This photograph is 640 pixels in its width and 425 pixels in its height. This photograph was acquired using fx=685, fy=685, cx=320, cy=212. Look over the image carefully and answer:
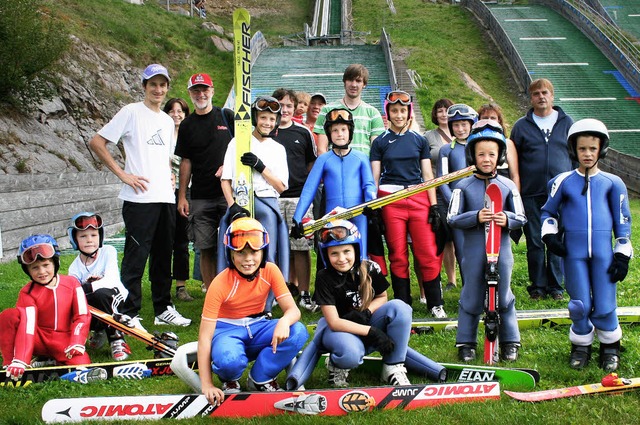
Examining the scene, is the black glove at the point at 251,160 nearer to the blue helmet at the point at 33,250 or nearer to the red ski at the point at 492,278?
the blue helmet at the point at 33,250

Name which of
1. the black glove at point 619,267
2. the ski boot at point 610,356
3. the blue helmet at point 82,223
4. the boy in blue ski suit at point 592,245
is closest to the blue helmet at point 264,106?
the blue helmet at point 82,223

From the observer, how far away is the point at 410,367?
5145 mm

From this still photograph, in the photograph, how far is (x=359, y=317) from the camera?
512 cm

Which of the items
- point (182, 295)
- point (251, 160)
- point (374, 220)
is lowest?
point (182, 295)

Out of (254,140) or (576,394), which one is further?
(254,140)

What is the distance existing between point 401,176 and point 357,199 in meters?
0.64

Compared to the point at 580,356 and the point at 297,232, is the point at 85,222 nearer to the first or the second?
the point at 297,232

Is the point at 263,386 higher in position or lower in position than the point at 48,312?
lower

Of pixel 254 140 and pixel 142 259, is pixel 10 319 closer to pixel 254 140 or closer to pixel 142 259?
pixel 142 259

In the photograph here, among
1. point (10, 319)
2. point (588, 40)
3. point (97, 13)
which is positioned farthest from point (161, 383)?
point (588, 40)

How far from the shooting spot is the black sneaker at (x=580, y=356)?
5.18 m

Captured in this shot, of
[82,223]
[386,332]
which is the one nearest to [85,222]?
[82,223]

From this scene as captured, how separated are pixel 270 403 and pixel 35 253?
2441 millimetres

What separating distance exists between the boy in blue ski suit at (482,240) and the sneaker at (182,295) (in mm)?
3902
